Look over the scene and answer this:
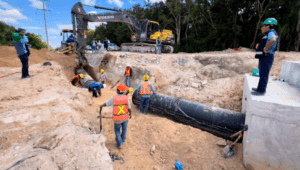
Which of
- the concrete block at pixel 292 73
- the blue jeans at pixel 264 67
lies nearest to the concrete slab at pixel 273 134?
the blue jeans at pixel 264 67

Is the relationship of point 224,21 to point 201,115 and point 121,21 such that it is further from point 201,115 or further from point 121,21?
point 201,115

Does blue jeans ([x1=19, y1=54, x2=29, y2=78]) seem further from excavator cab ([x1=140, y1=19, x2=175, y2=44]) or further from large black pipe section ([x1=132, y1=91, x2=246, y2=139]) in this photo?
excavator cab ([x1=140, y1=19, x2=175, y2=44])

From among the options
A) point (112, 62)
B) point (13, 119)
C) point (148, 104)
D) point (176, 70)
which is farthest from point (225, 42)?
point (13, 119)

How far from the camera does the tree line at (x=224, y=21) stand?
12336mm

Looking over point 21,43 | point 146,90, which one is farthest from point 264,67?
point 21,43

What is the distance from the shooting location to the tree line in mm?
12336

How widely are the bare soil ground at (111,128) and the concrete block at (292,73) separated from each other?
204 centimetres

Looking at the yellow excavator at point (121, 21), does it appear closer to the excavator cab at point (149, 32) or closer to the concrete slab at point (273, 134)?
the excavator cab at point (149, 32)

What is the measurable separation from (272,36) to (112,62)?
32.1ft

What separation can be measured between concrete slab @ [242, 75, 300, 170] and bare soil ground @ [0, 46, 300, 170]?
50 cm

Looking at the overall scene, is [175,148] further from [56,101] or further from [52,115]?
[56,101]

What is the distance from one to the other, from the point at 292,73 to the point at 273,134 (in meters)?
2.75

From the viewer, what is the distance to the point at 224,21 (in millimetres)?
16047

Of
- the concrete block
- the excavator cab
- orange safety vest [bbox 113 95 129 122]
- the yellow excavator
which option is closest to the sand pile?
orange safety vest [bbox 113 95 129 122]
